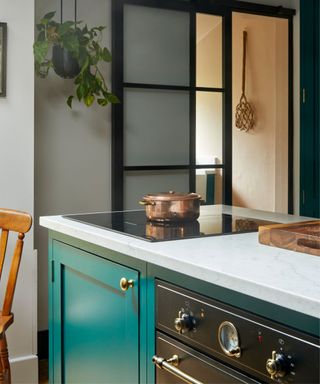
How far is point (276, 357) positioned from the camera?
0.91 metres

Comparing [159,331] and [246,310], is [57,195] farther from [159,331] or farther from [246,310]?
[246,310]

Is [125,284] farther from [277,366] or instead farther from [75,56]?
[75,56]

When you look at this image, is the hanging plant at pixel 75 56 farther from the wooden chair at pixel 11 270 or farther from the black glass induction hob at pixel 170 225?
the black glass induction hob at pixel 170 225

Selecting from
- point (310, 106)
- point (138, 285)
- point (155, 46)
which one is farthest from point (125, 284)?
point (310, 106)

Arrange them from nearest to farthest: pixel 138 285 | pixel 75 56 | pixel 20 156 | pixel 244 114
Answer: pixel 138 285
pixel 20 156
pixel 75 56
pixel 244 114

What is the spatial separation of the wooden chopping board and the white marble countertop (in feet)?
0.06

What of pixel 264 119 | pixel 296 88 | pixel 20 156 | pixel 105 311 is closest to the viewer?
pixel 105 311

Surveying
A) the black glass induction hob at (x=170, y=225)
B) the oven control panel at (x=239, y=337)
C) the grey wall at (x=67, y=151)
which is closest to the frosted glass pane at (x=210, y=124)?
the grey wall at (x=67, y=151)

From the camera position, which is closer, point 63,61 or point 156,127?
point 63,61

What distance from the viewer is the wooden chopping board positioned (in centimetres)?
119

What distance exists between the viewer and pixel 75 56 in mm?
2828

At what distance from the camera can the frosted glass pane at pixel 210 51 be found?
3.54m

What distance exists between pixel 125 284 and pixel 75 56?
70.3 inches

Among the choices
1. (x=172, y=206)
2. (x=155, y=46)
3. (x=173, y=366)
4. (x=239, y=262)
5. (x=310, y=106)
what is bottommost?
(x=173, y=366)
